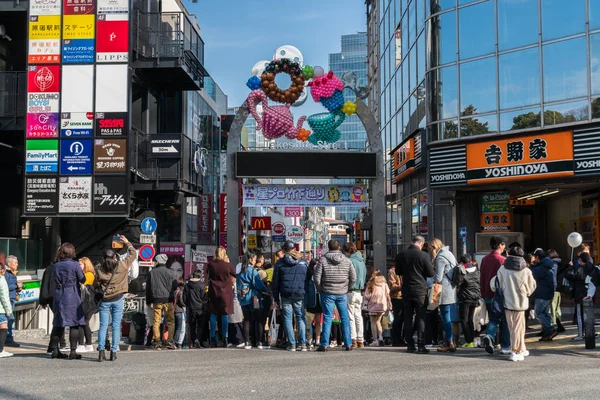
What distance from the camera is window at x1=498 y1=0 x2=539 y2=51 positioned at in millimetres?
20219

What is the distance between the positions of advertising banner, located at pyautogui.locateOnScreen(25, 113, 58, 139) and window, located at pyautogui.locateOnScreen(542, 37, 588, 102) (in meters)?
14.6

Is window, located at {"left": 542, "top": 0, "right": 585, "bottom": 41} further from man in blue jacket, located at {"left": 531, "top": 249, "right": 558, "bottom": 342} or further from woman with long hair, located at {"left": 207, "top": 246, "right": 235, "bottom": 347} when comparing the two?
woman with long hair, located at {"left": 207, "top": 246, "right": 235, "bottom": 347}

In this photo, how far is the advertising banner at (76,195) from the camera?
2166cm

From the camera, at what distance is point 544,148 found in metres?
→ 19.8

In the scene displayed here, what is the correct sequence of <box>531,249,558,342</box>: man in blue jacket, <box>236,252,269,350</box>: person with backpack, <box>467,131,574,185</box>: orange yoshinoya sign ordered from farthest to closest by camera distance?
<box>467,131,574,185</box>: orange yoshinoya sign
<box>236,252,269,350</box>: person with backpack
<box>531,249,558,342</box>: man in blue jacket

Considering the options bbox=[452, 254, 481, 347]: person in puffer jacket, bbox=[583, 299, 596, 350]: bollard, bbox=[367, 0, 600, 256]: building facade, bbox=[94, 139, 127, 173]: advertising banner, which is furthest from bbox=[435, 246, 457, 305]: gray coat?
bbox=[94, 139, 127, 173]: advertising banner

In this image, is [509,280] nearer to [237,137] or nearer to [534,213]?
[237,137]

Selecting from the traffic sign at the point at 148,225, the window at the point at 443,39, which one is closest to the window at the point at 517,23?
the window at the point at 443,39

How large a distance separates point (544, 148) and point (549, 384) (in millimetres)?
12863

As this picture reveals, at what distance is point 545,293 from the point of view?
12.6 m

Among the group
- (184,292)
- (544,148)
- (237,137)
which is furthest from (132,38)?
(544,148)

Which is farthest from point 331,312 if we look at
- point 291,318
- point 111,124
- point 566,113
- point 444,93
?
point 444,93

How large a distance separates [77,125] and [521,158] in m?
13.4

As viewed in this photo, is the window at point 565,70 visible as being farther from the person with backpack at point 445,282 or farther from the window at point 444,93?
the person with backpack at point 445,282
